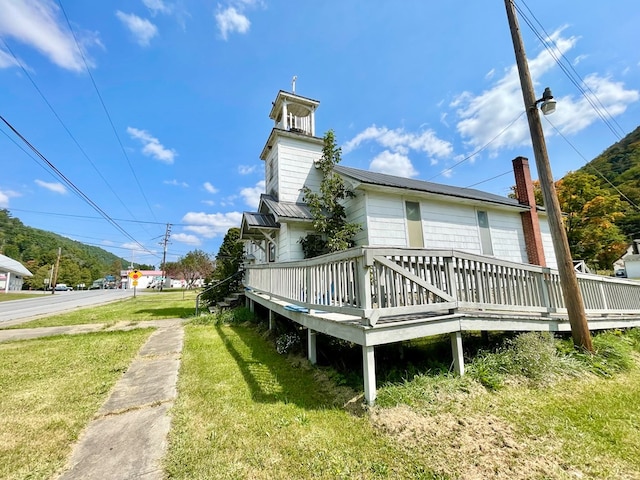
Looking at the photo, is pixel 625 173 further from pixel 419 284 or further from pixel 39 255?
pixel 39 255

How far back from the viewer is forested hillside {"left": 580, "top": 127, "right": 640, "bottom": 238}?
1173 inches

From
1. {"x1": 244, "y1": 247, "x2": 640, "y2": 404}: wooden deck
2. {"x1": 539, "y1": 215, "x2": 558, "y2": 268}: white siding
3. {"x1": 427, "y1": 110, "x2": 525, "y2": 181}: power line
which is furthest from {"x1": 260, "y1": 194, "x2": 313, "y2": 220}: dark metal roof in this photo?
{"x1": 539, "y1": 215, "x2": 558, "y2": 268}: white siding

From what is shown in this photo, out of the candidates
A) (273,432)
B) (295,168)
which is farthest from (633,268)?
(273,432)

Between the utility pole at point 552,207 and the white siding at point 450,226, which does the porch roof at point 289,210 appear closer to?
the white siding at point 450,226

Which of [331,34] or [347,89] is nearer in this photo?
[331,34]

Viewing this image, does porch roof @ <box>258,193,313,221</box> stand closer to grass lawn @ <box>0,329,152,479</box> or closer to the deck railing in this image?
the deck railing

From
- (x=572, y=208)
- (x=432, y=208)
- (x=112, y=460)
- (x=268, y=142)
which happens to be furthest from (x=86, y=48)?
(x=572, y=208)

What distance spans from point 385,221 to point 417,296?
4983mm

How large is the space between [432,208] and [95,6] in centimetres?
1237

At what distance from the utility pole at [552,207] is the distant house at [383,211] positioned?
12.4ft

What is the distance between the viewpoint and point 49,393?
4.25 metres

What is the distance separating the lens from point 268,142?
1158 cm

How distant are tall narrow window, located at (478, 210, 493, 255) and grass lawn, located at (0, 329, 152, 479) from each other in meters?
11.7

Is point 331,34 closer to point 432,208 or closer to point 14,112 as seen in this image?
point 432,208
